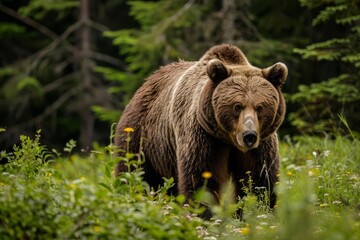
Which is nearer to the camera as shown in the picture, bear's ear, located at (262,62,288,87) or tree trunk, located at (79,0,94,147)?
bear's ear, located at (262,62,288,87)

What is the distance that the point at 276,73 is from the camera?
579cm

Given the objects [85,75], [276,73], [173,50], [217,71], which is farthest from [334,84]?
[85,75]

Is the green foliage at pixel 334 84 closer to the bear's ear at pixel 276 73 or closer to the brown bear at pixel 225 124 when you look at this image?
the brown bear at pixel 225 124

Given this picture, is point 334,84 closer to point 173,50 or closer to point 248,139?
point 248,139

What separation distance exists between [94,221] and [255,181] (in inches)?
84.9

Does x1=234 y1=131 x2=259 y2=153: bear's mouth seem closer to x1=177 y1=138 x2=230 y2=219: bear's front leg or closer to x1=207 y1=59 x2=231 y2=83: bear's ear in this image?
x1=177 y1=138 x2=230 y2=219: bear's front leg

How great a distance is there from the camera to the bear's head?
539 cm

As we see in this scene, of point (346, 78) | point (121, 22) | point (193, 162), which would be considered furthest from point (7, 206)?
point (121, 22)

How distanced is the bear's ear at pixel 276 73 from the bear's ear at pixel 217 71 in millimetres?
310

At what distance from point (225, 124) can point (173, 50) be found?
27.4 ft

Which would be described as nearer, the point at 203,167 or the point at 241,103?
the point at 241,103

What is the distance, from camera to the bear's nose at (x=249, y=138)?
17.3ft

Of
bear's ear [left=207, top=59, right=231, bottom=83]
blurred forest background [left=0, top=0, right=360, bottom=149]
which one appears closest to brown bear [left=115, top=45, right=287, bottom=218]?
bear's ear [left=207, top=59, right=231, bottom=83]

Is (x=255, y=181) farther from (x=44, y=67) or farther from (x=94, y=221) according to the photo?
(x=44, y=67)
